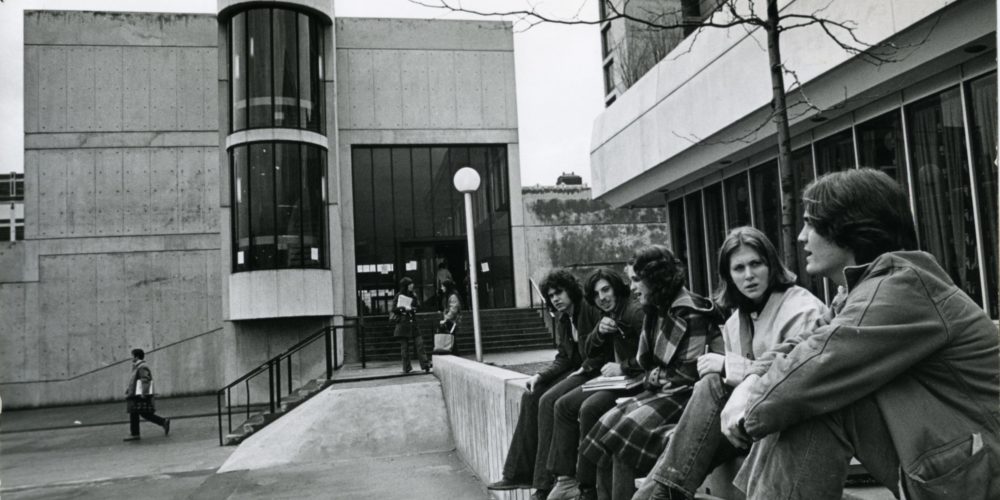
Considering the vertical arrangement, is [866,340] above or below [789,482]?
above

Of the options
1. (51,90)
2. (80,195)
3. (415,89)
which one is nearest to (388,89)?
(415,89)

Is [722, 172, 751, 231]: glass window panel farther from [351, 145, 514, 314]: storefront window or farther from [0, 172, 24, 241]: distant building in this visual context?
[0, 172, 24, 241]: distant building

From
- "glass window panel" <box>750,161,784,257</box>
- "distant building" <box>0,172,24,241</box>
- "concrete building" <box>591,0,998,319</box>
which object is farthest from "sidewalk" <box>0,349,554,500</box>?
"distant building" <box>0,172,24,241</box>

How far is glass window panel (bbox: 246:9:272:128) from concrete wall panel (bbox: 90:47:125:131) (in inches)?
192

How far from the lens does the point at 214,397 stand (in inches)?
826

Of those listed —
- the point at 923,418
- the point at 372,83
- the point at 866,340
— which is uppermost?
the point at 372,83

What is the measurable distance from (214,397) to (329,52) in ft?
33.3

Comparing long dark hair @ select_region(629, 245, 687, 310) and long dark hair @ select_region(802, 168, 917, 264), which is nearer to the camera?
long dark hair @ select_region(802, 168, 917, 264)

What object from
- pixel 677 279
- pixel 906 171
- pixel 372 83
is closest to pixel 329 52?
pixel 372 83

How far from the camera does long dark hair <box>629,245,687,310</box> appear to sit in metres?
3.81

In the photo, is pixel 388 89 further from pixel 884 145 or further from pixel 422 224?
pixel 884 145

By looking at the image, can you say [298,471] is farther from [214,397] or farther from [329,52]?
[329,52]

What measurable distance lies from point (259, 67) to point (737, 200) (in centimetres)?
1312

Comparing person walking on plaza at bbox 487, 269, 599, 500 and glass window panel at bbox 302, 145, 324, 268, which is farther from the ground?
glass window panel at bbox 302, 145, 324, 268
